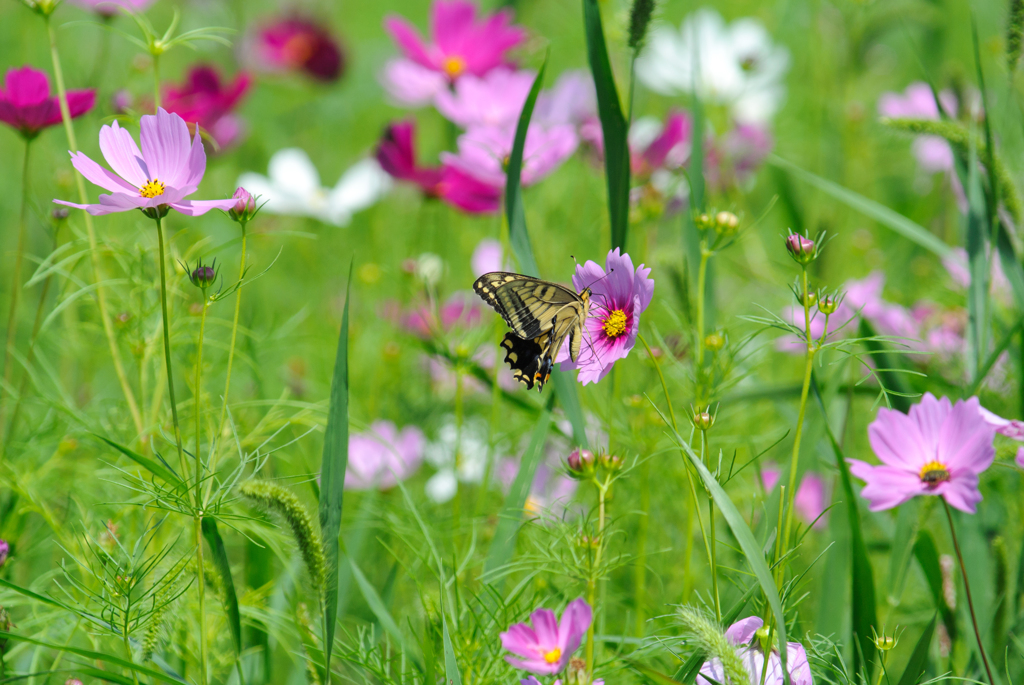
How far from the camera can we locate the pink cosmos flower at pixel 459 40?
144cm

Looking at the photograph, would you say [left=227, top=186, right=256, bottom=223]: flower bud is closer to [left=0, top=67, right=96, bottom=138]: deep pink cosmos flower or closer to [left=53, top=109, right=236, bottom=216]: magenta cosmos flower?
[left=53, top=109, right=236, bottom=216]: magenta cosmos flower

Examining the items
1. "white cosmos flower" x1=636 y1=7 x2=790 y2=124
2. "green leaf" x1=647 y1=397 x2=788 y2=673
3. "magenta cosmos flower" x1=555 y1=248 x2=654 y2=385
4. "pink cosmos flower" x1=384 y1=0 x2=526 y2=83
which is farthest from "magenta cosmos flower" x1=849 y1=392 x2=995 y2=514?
"white cosmos flower" x1=636 y1=7 x2=790 y2=124

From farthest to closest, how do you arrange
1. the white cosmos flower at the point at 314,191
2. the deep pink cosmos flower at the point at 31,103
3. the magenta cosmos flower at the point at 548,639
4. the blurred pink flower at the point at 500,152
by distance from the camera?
the white cosmos flower at the point at 314,191 → the blurred pink flower at the point at 500,152 → the deep pink cosmos flower at the point at 31,103 → the magenta cosmos flower at the point at 548,639

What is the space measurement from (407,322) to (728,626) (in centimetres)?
96

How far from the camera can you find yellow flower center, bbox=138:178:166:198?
69 centimetres

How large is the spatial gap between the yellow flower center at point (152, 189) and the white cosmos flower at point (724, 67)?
1.60 meters

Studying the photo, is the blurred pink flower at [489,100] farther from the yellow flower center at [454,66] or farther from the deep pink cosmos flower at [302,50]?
the deep pink cosmos flower at [302,50]

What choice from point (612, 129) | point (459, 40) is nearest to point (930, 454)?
point (612, 129)

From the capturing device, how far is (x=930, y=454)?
2.29 feet

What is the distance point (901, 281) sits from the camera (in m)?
1.88

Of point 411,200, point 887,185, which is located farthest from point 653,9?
point 887,185

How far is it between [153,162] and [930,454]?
2.38 ft

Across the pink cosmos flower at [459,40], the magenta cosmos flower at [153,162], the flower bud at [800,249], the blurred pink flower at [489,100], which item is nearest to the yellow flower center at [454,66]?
the pink cosmos flower at [459,40]

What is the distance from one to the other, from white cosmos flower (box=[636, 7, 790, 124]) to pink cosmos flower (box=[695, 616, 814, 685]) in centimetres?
158
